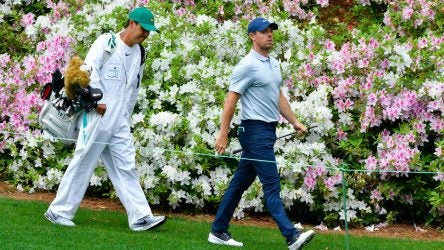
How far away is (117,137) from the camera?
858 cm

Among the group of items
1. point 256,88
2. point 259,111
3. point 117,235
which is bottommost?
point 117,235

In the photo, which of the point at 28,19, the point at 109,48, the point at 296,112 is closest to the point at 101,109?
the point at 109,48

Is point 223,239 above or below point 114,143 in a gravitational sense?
below

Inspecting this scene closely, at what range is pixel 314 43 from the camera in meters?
11.8

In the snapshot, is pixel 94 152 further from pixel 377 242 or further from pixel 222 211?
pixel 377 242

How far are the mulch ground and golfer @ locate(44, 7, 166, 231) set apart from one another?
149 cm

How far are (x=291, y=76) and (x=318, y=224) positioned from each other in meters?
1.79

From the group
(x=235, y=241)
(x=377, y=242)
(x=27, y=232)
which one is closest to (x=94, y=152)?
(x=27, y=232)

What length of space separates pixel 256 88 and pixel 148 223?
1.65 metres

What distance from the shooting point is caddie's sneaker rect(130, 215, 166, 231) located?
8609 millimetres

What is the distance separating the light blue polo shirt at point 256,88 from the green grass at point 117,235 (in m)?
1.17

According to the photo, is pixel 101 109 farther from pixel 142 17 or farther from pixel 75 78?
pixel 142 17

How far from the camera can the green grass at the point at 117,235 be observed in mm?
7906

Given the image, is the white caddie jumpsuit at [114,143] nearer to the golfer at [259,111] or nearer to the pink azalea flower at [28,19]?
the golfer at [259,111]
